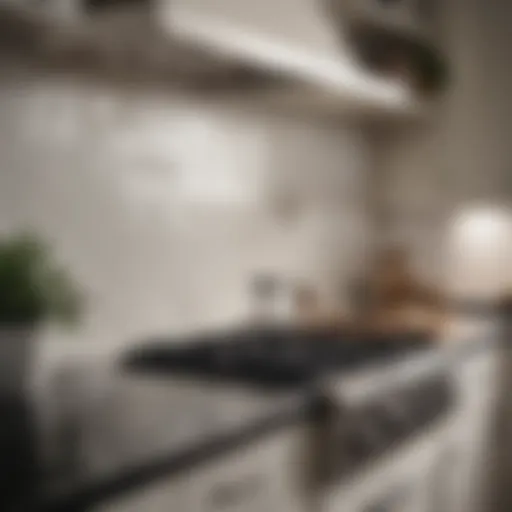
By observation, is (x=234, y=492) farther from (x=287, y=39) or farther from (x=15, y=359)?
(x=287, y=39)

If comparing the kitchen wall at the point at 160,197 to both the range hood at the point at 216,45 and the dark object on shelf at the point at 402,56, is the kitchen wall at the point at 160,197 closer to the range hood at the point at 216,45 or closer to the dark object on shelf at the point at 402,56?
the range hood at the point at 216,45

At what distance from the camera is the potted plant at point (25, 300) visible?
1232mm

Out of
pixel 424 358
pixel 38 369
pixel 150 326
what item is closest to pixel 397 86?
pixel 424 358

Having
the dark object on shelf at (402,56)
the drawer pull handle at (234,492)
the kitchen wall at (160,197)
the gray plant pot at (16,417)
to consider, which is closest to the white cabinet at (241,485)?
the drawer pull handle at (234,492)

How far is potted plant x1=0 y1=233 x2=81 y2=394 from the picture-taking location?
1.23 metres

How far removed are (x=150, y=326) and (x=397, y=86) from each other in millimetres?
1111

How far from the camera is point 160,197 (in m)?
1.94

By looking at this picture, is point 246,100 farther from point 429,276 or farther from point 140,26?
point 429,276

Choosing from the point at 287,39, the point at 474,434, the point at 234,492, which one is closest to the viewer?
the point at 234,492

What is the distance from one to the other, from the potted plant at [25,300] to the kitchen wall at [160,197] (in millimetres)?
289

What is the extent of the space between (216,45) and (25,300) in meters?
0.65

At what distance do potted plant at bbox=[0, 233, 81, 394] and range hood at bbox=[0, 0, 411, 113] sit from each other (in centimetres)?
41

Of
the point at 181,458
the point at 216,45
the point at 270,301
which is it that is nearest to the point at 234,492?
the point at 181,458

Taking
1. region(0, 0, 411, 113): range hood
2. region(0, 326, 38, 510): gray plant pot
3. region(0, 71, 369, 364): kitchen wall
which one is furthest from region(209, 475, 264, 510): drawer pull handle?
region(0, 0, 411, 113): range hood
